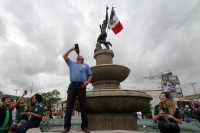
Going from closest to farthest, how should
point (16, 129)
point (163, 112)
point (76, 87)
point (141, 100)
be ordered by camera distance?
point (163, 112) < point (76, 87) < point (16, 129) < point (141, 100)

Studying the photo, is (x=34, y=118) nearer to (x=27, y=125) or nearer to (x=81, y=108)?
(x=27, y=125)

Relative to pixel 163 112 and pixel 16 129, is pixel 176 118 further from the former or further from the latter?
pixel 16 129

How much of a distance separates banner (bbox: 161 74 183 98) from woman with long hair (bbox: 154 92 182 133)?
1524 inches

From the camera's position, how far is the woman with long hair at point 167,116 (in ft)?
8.68

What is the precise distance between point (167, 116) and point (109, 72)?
348 centimetres

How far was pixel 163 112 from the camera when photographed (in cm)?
272

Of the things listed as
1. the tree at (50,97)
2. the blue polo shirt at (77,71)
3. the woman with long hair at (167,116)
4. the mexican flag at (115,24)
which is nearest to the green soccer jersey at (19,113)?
the blue polo shirt at (77,71)

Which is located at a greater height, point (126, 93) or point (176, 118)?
point (126, 93)

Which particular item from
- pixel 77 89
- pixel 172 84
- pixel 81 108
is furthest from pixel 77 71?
pixel 172 84

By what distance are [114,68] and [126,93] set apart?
5.28 feet

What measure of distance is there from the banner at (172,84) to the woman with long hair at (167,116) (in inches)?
1524

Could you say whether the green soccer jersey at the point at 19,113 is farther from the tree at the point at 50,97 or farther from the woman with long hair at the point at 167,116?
the tree at the point at 50,97

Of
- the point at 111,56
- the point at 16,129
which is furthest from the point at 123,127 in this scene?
the point at 111,56

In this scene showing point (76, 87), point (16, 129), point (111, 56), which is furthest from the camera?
point (111, 56)
